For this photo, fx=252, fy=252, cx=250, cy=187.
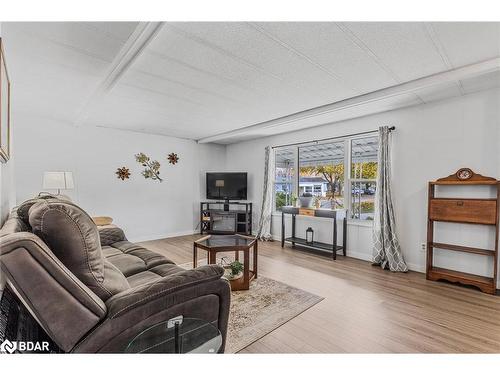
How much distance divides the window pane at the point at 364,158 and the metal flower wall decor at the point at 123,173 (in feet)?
13.7

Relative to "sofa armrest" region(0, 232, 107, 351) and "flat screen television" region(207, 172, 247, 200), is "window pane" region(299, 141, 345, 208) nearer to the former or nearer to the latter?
"flat screen television" region(207, 172, 247, 200)

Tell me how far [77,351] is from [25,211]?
832 mm

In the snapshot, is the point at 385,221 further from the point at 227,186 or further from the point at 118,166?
the point at 118,166

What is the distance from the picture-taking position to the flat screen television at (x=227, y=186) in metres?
5.70

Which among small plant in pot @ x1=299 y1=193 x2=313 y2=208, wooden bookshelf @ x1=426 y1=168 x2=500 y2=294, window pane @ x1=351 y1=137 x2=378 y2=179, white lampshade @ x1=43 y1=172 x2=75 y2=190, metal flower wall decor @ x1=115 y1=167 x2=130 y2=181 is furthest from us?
metal flower wall decor @ x1=115 y1=167 x2=130 y2=181

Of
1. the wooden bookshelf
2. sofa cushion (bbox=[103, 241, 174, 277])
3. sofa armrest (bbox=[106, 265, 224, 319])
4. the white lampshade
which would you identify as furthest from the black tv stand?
sofa armrest (bbox=[106, 265, 224, 319])

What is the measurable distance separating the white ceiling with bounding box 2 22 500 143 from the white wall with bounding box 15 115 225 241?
2.45 ft

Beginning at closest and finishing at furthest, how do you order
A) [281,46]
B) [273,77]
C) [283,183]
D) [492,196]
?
[281,46], [273,77], [492,196], [283,183]

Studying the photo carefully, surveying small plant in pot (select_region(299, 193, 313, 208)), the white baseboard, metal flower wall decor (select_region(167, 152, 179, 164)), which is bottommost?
the white baseboard

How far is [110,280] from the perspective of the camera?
1348 millimetres

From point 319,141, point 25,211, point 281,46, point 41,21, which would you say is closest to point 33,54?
point 41,21

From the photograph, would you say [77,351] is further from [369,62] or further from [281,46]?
[369,62]

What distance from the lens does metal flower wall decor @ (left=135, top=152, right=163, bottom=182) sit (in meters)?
5.10

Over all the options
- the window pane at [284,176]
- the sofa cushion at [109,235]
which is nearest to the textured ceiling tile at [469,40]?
the window pane at [284,176]
